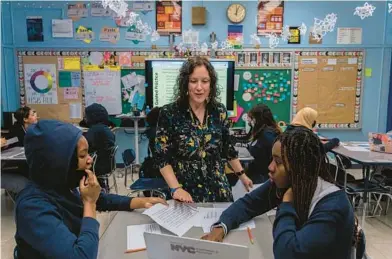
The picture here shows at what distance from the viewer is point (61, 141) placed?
1142 mm

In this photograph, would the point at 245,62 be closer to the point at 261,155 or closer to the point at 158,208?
the point at 261,155

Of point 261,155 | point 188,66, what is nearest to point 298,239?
point 188,66

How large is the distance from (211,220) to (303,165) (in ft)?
1.96

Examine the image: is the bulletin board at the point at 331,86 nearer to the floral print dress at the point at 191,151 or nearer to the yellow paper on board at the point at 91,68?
the yellow paper on board at the point at 91,68

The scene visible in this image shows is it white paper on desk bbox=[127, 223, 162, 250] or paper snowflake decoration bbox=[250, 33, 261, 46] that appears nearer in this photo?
white paper on desk bbox=[127, 223, 162, 250]

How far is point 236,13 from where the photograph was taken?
17.8 ft

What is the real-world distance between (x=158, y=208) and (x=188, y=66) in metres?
0.76

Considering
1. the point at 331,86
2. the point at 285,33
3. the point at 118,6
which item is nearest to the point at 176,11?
the point at 118,6

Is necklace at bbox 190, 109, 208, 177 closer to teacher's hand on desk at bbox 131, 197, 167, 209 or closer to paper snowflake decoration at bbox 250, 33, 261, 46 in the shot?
teacher's hand on desk at bbox 131, 197, 167, 209

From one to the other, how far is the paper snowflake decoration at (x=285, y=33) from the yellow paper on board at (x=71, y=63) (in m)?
3.23

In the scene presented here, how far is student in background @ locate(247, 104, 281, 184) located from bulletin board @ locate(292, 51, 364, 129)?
7.64ft

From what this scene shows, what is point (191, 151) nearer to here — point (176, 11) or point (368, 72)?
point (176, 11)

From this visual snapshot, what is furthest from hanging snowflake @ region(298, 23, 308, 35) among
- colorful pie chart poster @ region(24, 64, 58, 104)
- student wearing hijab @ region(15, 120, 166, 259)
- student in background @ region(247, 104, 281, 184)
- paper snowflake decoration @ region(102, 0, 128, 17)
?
student wearing hijab @ region(15, 120, 166, 259)

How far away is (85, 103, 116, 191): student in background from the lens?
3.64 m
